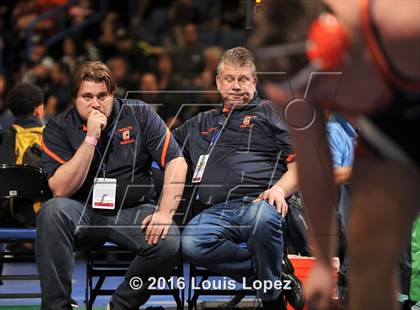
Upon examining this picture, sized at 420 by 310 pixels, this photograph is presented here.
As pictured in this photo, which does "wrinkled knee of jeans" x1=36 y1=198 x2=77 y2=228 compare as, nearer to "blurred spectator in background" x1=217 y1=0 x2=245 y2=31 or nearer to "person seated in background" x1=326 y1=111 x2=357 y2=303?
"person seated in background" x1=326 y1=111 x2=357 y2=303

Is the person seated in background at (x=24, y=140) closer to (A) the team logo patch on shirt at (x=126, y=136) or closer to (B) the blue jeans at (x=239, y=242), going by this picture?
(A) the team logo patch on shirt at (x=126, y=136)

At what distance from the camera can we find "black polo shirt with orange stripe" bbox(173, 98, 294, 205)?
603 cm

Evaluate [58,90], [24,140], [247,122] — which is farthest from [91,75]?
[58,90]

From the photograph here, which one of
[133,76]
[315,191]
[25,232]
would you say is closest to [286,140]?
[25,232]

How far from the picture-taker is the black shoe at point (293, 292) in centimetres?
573

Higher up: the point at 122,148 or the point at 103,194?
the point at 122,148

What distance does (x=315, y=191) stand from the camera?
3117 mm

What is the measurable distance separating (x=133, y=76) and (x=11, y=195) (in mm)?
5693

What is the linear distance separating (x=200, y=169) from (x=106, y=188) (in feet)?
2.05

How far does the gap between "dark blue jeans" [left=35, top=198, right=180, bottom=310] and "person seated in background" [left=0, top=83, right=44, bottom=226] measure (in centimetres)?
83

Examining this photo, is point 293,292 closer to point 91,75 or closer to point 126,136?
point 126,136

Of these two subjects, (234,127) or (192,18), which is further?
(192,18)

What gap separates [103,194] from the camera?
5879 mm

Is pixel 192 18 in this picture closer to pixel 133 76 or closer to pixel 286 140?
pixel 133 76
